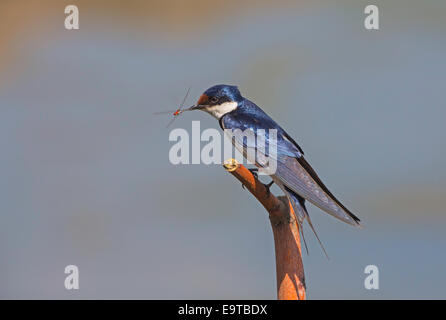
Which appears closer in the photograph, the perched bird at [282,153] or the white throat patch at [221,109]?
the perched bird at [282,153]

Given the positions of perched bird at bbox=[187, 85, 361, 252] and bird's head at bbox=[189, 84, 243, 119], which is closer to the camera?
perched bird at bbox=[187, 85, 361, 252]

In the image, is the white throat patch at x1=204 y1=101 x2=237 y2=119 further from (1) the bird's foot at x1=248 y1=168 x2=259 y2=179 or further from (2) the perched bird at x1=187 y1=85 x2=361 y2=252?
(1) the bird's foot at x1=248 y1=168 x2=259 y2=179

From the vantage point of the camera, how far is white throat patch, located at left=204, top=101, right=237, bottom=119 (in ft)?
6.26

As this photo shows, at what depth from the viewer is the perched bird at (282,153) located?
158 cm

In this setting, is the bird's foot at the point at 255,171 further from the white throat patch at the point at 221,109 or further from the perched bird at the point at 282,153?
the white throat patch at the point at 221,109

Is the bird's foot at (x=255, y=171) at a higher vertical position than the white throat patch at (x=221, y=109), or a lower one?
lower

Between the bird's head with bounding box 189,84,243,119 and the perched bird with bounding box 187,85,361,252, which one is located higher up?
the bird's head with bounding box 189,84,243,119

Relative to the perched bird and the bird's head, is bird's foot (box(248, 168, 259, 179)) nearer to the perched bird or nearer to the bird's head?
the perched bird

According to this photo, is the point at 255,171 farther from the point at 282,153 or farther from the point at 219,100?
the point at 219,100

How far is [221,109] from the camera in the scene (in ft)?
6.29

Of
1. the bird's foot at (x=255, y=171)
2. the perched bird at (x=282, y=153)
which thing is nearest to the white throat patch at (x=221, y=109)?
the perched bird at (x=282, y=153)

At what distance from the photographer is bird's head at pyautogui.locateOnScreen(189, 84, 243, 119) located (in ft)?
6.21

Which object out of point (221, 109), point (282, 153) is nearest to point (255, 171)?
point (282, 153)

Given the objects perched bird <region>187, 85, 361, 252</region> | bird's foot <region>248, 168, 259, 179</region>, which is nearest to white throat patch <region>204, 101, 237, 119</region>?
perched bird <region>187, 85, 361, 252</region>
